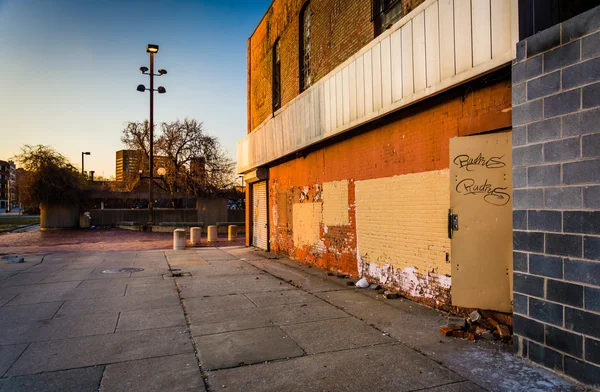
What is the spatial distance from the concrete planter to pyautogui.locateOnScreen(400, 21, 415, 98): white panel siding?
28745 millimetres

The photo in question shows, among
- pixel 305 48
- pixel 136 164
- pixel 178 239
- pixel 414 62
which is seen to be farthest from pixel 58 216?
pixel 414 62

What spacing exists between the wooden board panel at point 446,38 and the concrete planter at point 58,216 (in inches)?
1166

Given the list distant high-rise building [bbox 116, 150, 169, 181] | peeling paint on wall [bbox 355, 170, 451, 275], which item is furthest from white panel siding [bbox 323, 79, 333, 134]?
distant high-rise building [bbox 116, 150, 169, 181]

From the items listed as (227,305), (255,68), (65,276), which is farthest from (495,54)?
(255,68)

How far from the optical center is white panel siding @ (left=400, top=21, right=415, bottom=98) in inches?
255

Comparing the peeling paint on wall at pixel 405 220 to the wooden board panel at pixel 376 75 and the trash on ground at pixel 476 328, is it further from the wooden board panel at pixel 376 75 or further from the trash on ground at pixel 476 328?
the wooden board panel at pixel 376 75

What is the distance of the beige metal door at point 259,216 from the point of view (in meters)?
15.9

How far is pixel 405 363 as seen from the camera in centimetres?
420

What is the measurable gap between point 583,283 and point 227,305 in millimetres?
5067

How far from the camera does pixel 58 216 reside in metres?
28.4

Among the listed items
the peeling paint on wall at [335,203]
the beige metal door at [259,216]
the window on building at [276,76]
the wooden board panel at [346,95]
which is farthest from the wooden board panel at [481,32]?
the beige metal door at [259,216]

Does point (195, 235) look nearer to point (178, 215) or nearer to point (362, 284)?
point (362, 284)

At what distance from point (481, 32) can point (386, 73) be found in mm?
2195

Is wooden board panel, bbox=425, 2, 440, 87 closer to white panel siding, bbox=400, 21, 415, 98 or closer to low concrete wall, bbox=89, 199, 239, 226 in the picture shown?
white panel siding, bbox=400, 21, 415, 98
